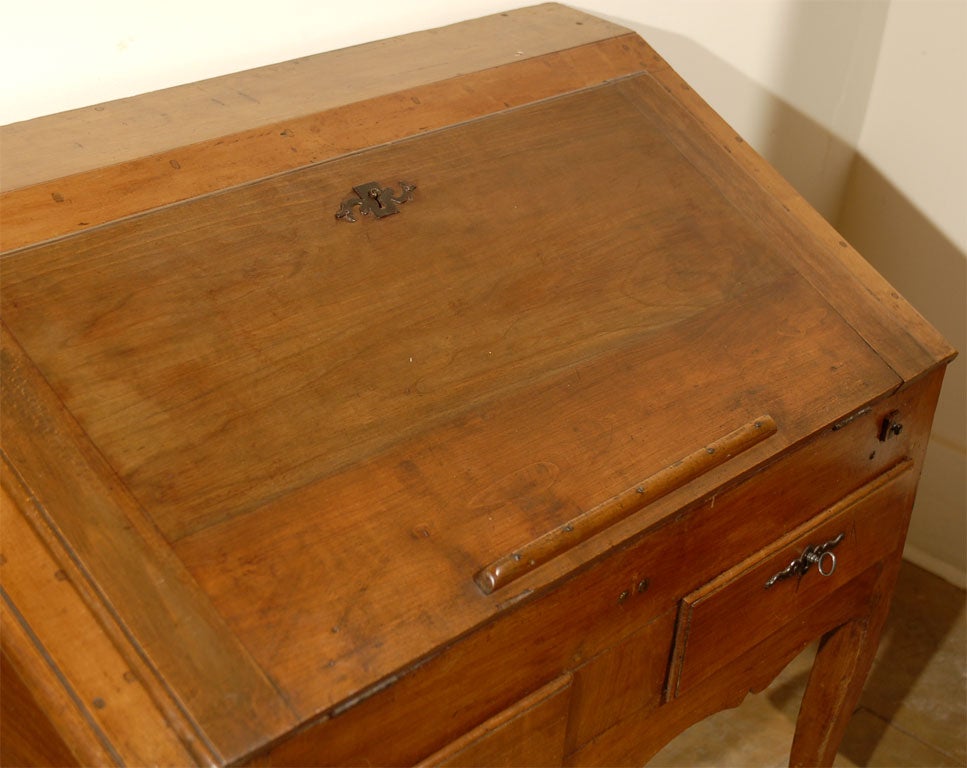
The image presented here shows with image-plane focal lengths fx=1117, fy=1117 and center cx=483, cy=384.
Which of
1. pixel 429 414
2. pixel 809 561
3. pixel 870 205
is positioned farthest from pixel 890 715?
pixel 429 414

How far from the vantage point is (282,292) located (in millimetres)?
1160

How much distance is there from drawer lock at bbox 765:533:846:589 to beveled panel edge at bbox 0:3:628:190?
0.75 m

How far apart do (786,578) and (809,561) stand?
39 millimetres

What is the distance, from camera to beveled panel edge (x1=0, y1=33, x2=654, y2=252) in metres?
1.14

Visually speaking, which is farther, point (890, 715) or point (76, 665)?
point (890, 715)

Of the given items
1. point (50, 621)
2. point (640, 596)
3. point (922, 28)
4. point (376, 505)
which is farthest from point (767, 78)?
point (50, 621)

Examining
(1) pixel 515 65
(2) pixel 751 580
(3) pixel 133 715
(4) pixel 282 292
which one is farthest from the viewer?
(1) pixel 515 65

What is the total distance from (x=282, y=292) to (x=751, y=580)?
647 mm

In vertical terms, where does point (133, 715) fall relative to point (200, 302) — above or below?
below

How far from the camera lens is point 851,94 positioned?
7.63 ft

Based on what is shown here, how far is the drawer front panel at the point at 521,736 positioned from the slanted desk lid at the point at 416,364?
0.16 m

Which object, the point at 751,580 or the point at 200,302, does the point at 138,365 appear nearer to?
the point at 200,302

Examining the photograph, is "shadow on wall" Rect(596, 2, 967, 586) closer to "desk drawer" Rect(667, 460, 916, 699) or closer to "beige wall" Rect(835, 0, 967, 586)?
"beige wall" Rect(835, 0, 967, 586)

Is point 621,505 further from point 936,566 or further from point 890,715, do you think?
point 936,566
